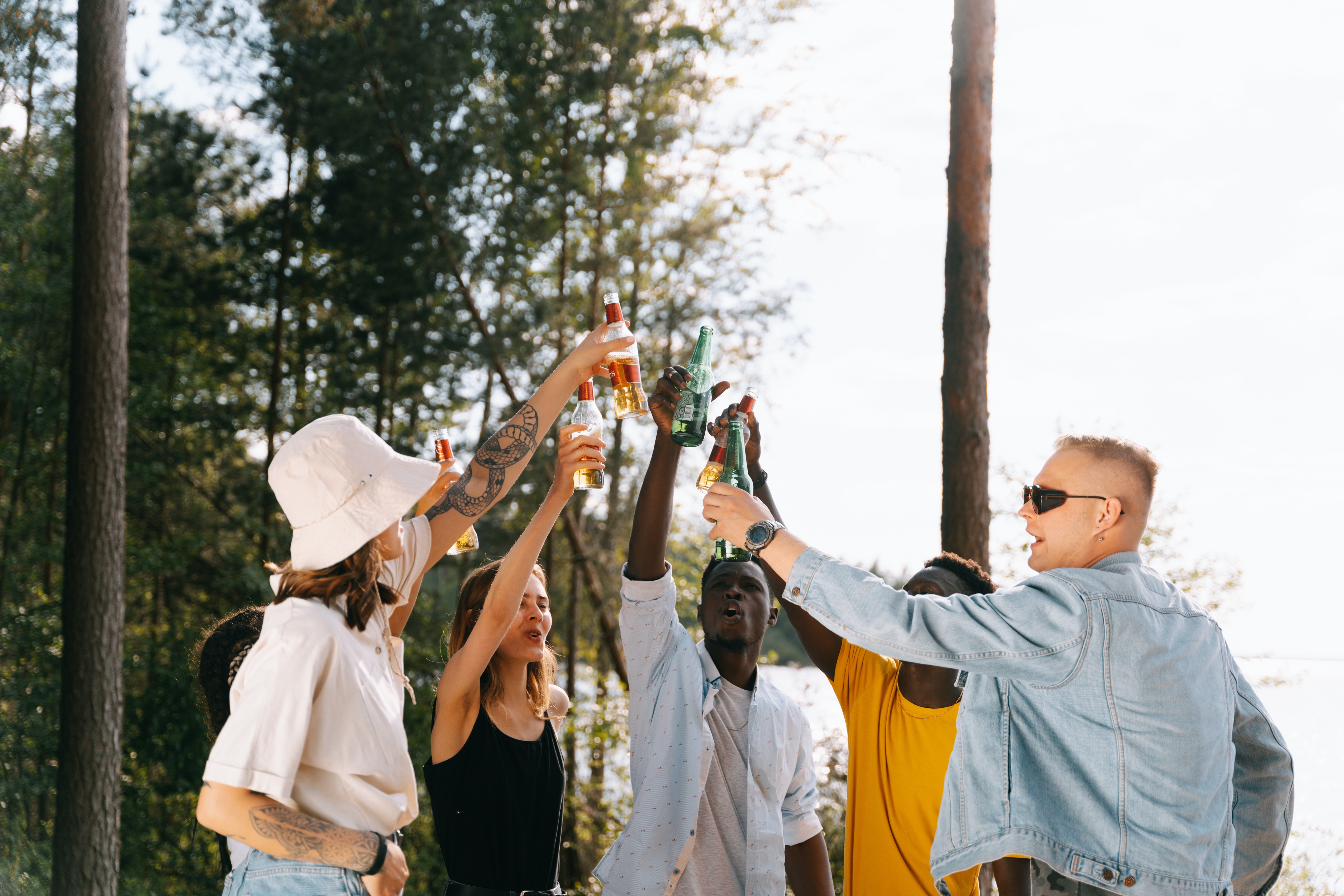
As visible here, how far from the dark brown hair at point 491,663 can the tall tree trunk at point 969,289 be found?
116 inches

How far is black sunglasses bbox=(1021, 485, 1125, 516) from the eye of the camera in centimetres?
208

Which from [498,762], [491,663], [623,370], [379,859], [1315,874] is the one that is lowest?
[1315,874]

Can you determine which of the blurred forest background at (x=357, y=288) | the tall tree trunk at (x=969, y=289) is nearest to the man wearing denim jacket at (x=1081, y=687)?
the tall tree trunk at (x=969, y=289)

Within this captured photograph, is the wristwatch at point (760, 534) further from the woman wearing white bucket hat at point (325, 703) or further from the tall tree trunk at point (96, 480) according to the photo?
the tall tree trunk at point (96, 480)

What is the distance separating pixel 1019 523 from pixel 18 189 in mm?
11209

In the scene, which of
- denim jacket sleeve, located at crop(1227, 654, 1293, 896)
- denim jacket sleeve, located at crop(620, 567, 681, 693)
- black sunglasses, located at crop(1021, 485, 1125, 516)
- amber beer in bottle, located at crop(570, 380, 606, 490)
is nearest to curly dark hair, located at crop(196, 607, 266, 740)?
amber beer in bottle, located at crop(570, 380, 606, 490)

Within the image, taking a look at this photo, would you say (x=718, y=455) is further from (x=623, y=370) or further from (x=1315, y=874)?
(x=1315, y=874)

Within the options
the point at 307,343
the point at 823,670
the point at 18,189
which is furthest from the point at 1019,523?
the point at 18,189

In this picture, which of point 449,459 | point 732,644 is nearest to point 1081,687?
point 732,644

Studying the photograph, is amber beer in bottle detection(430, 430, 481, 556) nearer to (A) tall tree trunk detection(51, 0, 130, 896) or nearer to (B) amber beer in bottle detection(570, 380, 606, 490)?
(B) amber beer in bottle detection(570, 380, 606, 490)

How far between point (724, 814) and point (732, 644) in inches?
20.2

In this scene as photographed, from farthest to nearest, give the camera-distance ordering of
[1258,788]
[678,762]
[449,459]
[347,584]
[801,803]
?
[801,803] → [449,459] → [678,762] → [1258,788] → [347,584]

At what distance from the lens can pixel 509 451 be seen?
8.76 ft

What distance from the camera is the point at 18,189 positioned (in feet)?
33.9
